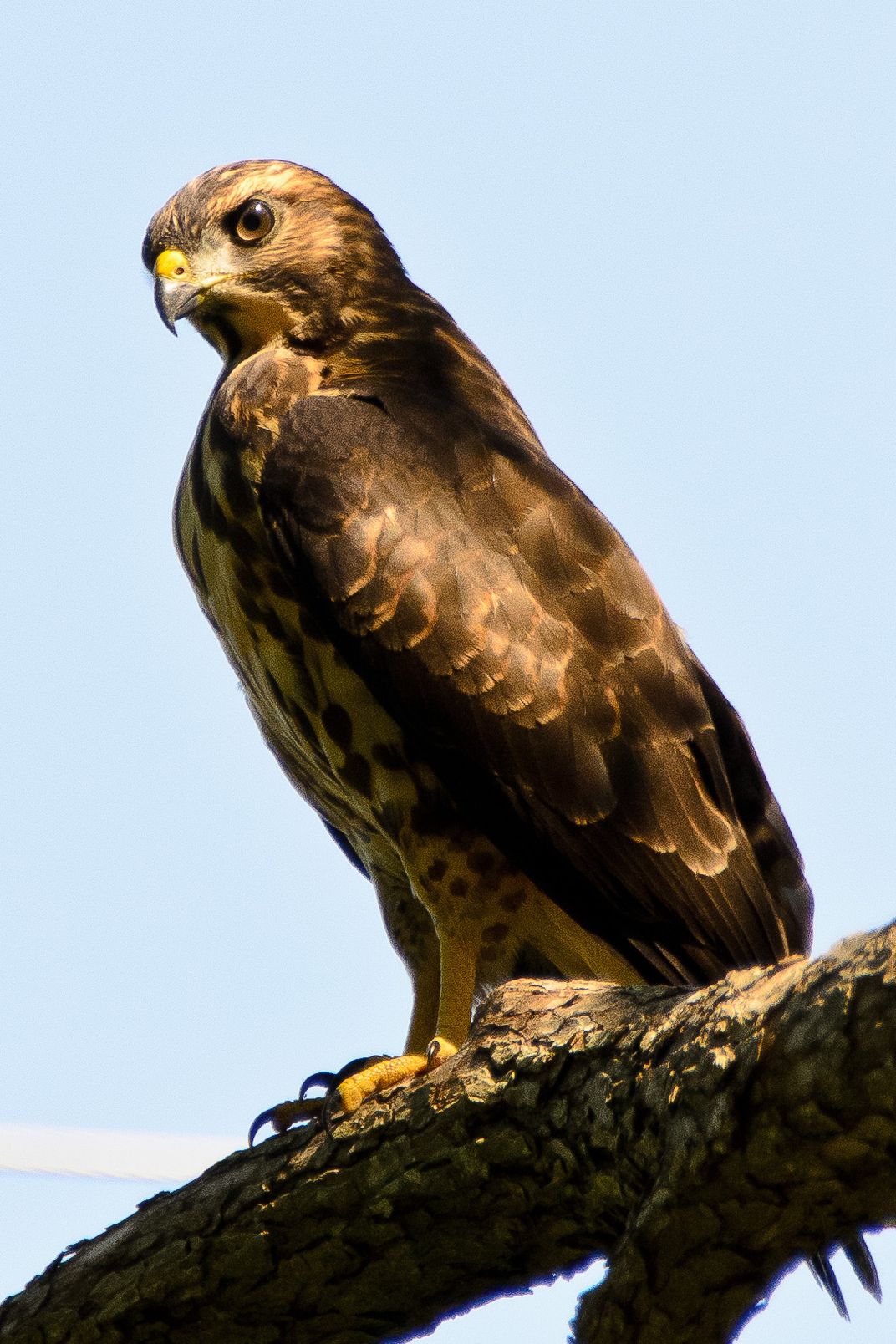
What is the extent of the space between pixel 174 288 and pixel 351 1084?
227 cm

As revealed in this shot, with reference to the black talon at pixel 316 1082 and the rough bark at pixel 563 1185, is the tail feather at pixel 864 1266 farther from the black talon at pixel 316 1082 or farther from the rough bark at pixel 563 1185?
the black talon at pixel 316 1082

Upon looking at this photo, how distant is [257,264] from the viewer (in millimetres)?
4879

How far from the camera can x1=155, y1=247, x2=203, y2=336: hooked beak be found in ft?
15.5

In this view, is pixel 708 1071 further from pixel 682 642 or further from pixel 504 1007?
pixel 682 642

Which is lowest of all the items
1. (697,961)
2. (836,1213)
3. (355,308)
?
(836,1213)

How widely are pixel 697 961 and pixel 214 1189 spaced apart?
1292 millimetres

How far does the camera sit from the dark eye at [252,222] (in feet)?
16.2

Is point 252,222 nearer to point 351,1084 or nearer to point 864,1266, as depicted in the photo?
point 351,1084

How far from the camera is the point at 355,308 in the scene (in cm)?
491

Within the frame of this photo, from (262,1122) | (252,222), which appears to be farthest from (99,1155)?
(252,222)

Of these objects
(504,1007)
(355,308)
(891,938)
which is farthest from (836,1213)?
(355,308)

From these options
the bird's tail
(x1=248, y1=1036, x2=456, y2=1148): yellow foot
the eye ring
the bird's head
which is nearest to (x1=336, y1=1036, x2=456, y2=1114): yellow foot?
(x1=248, y1=1036, x2=456, y2=1148): yellow foot

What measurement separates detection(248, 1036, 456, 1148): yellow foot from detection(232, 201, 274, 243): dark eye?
233 centimetres

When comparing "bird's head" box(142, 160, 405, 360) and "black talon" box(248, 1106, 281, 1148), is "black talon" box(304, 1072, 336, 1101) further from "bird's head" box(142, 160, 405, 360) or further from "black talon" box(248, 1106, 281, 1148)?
"bird's head" box(142, 160, 405, 360)
